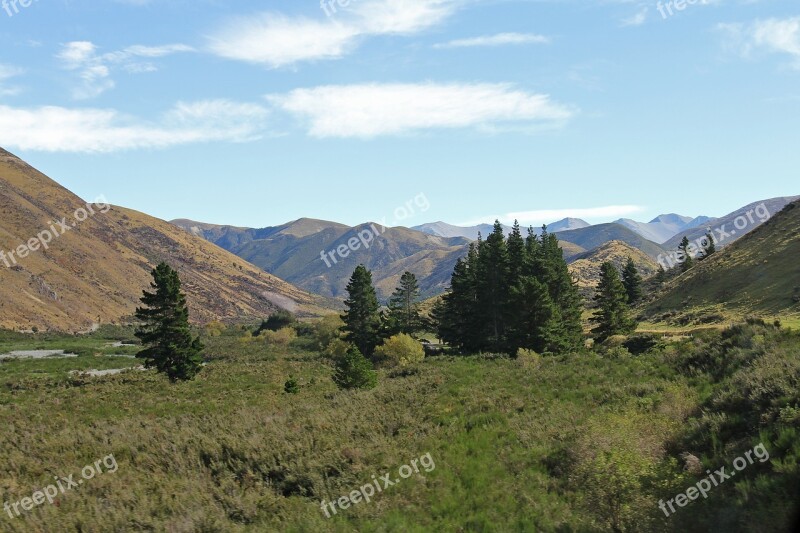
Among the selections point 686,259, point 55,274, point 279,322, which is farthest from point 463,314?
point 55,274

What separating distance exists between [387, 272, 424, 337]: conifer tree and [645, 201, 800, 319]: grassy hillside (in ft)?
113

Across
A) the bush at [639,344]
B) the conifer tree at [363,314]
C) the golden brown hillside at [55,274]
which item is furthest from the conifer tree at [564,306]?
the golden brown hillside at [55,274]

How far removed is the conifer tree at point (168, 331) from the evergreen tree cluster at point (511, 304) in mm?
30152

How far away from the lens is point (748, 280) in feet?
214

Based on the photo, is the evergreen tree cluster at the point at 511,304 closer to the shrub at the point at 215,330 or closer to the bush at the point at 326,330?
the bush at the point at 326,330

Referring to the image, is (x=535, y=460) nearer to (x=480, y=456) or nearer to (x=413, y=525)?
(x=480, y=456)

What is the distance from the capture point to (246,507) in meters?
11.4

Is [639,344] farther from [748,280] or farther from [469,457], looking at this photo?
[748,280]

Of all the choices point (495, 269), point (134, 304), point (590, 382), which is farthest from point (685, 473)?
point (134, 304)

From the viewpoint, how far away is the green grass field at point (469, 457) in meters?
10.4

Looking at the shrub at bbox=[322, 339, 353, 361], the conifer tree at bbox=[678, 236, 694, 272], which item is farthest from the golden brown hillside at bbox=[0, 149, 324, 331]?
the conifer tree at bbox=[678, 236, 694, 272]

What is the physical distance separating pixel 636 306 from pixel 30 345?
114 m

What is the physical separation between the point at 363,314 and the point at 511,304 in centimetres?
2847

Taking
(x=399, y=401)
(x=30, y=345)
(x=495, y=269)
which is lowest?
(x=30, y=345)
